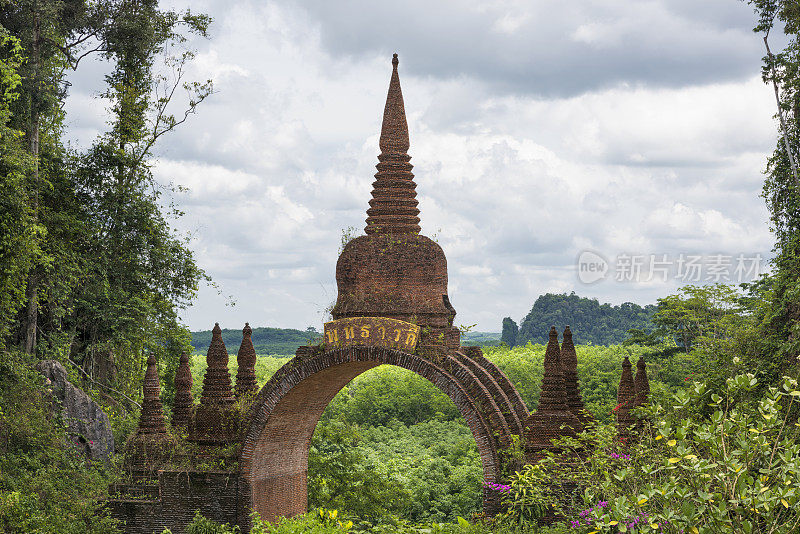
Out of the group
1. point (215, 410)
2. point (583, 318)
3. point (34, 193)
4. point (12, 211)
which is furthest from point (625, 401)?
point (583, 318)

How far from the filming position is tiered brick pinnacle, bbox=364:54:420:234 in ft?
53.4

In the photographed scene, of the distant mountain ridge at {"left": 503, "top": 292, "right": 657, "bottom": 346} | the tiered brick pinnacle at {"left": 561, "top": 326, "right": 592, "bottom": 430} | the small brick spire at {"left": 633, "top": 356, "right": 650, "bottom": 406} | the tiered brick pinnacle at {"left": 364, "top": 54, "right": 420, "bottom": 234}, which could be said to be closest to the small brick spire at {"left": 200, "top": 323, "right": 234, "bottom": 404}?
the tiered brick pinnacle at {"left": 364, "top": 54, "right": 420, "bottom": 234}

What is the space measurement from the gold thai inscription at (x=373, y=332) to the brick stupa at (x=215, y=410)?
2.52 meters

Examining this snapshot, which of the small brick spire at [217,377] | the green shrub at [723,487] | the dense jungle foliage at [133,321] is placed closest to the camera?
the green shrub at [723,487]

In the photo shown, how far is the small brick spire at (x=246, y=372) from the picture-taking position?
56.1ft

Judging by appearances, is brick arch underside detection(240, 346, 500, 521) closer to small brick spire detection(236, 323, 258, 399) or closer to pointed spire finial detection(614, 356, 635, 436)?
small brick spire detection(236, 323, 258, 399)

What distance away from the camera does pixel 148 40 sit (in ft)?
74.9

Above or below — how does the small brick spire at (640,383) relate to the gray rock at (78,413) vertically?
above

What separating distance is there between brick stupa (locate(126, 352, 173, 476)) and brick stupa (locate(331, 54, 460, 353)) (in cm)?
382

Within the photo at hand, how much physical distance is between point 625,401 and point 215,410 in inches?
299

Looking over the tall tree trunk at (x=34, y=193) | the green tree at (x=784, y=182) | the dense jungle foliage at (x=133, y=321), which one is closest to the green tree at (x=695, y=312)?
the dense jungle foliage at (x=133, y=321)

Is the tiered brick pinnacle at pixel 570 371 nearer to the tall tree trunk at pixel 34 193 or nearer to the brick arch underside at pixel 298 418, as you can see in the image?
the brick arch underside at pixel 298 418

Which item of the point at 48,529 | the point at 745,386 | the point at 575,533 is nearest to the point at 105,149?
the point at 48,529

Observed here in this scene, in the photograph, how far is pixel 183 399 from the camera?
1698 centimetres
